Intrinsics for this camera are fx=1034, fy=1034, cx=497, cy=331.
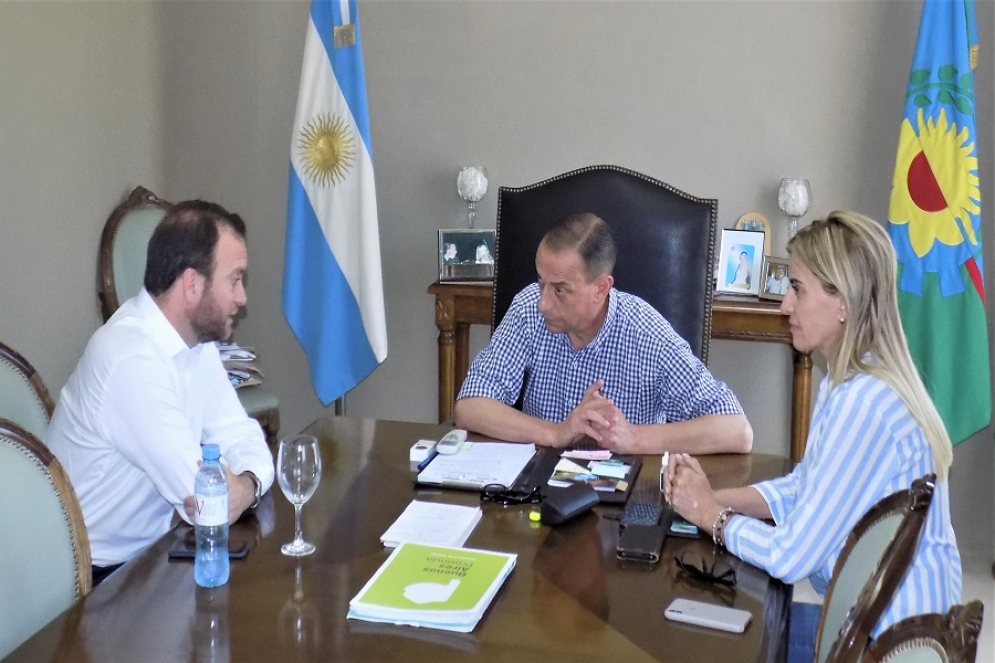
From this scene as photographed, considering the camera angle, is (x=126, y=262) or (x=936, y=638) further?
(x=126, y=262)

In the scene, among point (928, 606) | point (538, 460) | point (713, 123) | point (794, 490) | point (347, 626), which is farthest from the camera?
point (713, 123)

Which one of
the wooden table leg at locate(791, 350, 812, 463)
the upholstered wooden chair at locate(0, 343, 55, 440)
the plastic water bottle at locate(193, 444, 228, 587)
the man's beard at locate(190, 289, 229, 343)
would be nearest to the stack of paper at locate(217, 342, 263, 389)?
the upholstered wooden chair at locate(0, 343, 55, 440)

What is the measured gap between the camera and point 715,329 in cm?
354

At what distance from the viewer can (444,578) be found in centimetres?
148

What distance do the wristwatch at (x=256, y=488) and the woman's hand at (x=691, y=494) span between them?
28.5 inches

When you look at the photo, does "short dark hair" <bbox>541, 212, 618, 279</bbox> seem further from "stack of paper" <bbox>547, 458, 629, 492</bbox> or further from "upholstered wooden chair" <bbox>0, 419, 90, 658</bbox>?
"upholstered wooden chair" <bbox>0, 419, 90, 658</bbox>

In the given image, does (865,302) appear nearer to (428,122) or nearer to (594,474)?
(594,474)

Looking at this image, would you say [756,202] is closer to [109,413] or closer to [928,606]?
[928,606]

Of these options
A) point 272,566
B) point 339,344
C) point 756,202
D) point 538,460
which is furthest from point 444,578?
point 756,202

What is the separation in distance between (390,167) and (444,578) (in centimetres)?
282

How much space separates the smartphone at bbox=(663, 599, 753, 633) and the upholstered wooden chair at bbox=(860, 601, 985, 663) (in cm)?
32

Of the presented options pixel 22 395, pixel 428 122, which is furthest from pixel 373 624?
pixel 428 122

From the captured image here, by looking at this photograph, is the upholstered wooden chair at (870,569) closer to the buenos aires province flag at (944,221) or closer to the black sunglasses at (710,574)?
the black sunglasses at (710,574)

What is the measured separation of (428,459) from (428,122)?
2.24m
